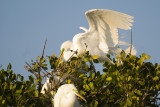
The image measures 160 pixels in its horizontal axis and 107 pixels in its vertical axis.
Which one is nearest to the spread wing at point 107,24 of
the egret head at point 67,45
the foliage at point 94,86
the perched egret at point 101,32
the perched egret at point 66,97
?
the perched egret at point 101,32

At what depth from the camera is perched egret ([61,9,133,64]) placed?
5.13m

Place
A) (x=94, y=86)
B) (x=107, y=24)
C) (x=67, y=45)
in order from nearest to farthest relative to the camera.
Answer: (x=94, y=86) < (x=107, y=24) < (x=67, y=45)

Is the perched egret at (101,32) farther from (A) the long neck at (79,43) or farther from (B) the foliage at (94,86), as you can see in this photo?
(B) the foliage at (94,86)

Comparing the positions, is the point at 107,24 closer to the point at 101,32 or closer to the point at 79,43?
the point at 101,32

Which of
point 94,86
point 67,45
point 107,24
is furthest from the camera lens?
point 67,45

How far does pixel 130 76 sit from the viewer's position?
3768 mm

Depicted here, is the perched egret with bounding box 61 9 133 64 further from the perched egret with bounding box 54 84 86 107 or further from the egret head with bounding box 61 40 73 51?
the perched egret with bounding box 54 84 86 107

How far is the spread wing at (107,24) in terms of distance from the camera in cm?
510

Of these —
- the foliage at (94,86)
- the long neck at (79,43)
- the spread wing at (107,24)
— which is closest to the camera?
the foliage at (94,86)

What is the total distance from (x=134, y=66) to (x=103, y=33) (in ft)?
4.25

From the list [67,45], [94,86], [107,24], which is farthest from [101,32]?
[94,86]

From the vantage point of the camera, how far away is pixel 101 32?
541 centimetres

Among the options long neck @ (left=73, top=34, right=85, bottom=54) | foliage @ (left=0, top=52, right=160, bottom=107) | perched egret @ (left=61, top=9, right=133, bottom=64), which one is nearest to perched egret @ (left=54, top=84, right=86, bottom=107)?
foliage @ (left=0, top=52, right=160, bottom=107)

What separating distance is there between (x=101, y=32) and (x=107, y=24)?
A: 17 cm
